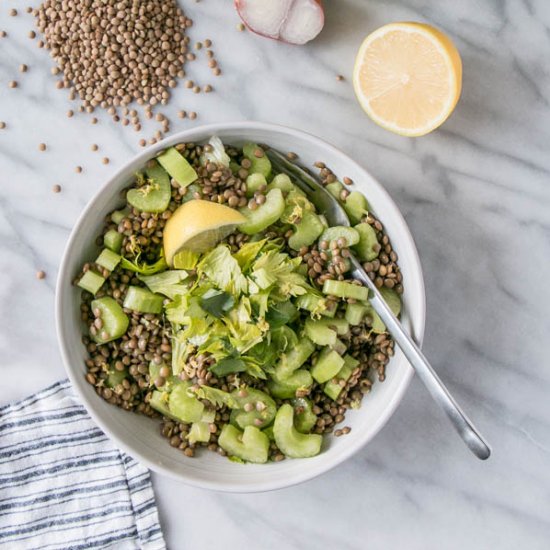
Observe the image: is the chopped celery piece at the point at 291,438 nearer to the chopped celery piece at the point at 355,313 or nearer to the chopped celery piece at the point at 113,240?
the chopped celery piece at the point at 355,313

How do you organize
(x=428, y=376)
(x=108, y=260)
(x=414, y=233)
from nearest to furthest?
(x=428, y=376) → (x=108, y=260) → (x=414, y=233)

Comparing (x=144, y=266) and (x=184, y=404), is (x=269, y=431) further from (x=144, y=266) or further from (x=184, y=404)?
(x=144, y=266)

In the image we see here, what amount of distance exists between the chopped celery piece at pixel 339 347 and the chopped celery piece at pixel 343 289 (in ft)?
0.46

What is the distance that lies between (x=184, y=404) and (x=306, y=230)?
0.59 m

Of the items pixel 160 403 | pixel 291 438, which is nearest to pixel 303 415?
pixel 291 438

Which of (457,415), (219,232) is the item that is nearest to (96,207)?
(219,232)

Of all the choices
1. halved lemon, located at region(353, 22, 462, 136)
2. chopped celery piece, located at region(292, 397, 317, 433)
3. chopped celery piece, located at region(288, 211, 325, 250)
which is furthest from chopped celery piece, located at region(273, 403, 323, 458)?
halved lemon, located at region(353, 22, 462, 136)

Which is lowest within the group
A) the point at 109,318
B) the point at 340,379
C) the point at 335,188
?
the point at 109,318

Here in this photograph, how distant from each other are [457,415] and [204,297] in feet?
2.43

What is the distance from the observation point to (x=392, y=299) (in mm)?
2180

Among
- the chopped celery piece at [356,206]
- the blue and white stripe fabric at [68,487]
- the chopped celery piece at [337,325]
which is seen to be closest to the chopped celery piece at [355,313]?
the chopped celery piece at [337,325]

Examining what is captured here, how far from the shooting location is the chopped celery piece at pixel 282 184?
7.14ft

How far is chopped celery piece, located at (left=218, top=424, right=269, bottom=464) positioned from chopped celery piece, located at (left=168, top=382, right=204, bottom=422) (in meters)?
0.10

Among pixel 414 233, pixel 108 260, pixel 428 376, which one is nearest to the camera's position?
pixel 428 376
